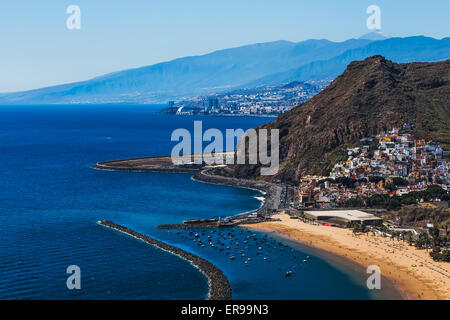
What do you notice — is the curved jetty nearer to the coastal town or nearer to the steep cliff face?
the coastal town

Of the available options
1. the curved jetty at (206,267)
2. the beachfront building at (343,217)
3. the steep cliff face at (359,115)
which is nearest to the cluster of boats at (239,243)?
the curved jetty at (206,267)

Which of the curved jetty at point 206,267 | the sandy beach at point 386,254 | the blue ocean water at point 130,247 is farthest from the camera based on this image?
the sandy beach at point 386,254

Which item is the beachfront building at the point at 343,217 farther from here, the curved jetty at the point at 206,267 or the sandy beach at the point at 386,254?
the curved jetty at the point at 206,267

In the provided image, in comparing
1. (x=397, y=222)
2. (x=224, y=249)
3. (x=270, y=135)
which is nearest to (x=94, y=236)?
(x=224, y=249)

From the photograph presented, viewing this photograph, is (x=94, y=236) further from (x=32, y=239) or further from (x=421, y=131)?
(x=421, y=131)

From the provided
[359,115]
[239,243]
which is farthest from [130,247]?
[359,115]
